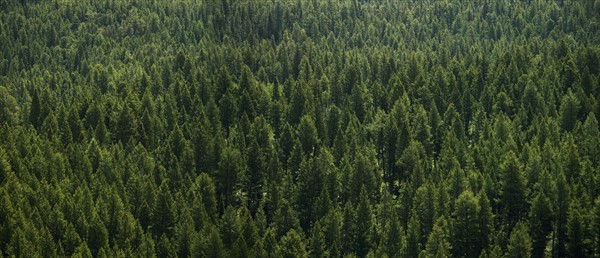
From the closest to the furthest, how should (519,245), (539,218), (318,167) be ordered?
1. (519,245)
2. (539,218)
3. (318,167)

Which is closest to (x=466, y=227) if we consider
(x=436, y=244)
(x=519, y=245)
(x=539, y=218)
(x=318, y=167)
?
(x=436, y=244)

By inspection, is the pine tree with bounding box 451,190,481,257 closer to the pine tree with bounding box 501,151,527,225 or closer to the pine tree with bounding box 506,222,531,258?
the pine tree with bounding box 506,222,531,258

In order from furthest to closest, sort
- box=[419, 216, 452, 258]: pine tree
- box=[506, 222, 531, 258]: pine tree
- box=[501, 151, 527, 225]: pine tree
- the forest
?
box=[501, 151, 527, 225]: pine tree → the forest → box=[419, 216, 452, 258]: pine tree → box=[506, 222, 531, 258]: pine tree

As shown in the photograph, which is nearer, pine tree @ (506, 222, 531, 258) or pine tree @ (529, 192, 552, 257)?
pine tree @ (506, 222, 531, 258)

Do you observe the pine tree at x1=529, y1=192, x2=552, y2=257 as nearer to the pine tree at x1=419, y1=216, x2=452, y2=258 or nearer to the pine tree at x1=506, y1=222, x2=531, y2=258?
the pine tree at x1=506, y1=222, x2=531, y2=258

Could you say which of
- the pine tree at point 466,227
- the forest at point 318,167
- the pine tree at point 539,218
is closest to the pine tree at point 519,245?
the forest at point 318,167

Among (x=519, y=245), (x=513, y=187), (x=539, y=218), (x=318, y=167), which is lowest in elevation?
(x=318, y=167)

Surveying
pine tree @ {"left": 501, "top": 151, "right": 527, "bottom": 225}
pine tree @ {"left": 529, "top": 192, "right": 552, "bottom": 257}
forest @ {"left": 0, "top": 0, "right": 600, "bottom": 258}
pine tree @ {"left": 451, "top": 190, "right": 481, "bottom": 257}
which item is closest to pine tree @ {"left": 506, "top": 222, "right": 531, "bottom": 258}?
forest @ {"left": 0, "top": 0, "right": 600, "bottom": 258}

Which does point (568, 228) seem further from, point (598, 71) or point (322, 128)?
point (598, 71)

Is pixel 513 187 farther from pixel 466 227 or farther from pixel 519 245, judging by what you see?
pixel 519 245

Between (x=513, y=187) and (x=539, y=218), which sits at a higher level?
(x=513, y=187)

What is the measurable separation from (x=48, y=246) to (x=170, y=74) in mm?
94495

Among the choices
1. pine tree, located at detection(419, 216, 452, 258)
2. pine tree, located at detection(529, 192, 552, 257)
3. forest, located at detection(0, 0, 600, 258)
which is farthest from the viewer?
pine tree, located at detection(529, 192, 552, 257)

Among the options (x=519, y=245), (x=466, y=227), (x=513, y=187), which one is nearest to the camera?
(x=519, y=245)
